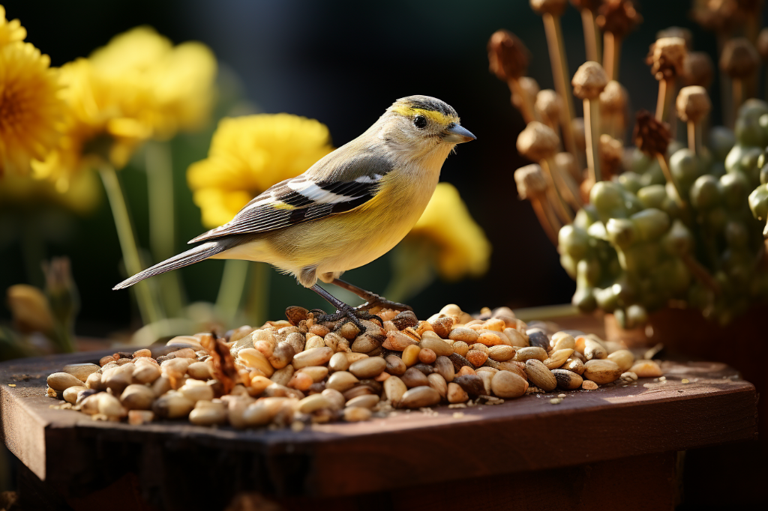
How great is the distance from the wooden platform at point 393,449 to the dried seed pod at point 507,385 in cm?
2

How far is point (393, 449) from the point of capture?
82 centimetres

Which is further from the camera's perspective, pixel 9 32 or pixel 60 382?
pixel 9 32

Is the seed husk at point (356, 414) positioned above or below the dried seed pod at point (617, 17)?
below

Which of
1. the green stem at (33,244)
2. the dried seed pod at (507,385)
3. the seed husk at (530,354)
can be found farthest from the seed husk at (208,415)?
the green stem at (33,244)

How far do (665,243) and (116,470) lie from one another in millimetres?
1047

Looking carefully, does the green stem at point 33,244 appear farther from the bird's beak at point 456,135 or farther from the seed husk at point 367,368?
the seed husk at point 367,368

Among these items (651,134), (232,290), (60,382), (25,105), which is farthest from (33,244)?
(651,134)

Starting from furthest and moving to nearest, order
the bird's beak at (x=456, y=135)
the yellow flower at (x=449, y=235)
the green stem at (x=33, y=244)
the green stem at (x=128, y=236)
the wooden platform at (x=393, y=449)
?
the green stem at (x=33, y=244), the yellow flower at (x=449, y=235), the green stem at (x=128, y=236), the bird's beak at (x=456, y=135), the wooden platform at (x=393, y=449)

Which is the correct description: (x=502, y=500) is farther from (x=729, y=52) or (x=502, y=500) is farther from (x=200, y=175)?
(x=729, y=52)

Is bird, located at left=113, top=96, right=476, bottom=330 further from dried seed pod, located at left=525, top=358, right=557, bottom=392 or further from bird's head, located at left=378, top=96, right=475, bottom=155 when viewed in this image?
dried seed pod, located at left=525, top=358, right=557, bottom=392

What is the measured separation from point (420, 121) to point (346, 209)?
0.25 meters

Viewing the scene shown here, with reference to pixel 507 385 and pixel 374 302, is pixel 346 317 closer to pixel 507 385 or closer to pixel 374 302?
pixel 374 302

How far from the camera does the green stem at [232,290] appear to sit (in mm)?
1987

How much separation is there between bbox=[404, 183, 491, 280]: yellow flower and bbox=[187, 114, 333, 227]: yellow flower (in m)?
0.35
